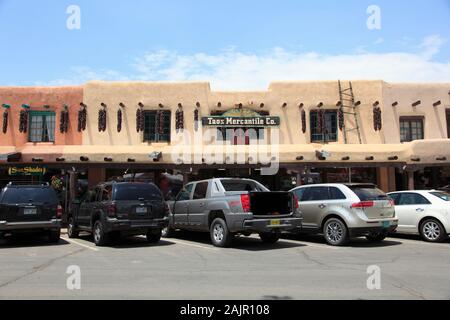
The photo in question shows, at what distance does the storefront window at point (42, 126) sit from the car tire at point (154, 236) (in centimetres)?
1010

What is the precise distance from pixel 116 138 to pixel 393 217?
13.2m

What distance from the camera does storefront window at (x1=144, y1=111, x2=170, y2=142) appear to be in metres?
20.4

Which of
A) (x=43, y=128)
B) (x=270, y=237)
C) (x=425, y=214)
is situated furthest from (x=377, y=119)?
(x=43, y=128)

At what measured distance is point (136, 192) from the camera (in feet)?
40.2

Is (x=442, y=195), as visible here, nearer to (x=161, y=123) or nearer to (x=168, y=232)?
(x=168, y=232)

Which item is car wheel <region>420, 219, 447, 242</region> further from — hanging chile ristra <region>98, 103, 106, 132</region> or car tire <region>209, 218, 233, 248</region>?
hanging chile ristra <region>98, 103, 106, 132</region>

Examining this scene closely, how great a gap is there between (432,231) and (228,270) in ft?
23.5

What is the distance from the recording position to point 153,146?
1992 centimetres

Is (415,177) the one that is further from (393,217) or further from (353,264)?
(353,264)

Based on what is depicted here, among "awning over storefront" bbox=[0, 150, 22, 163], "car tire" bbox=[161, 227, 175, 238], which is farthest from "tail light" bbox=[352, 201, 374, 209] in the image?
"awning over storefront" bbox=[0, 150, 22, 163]

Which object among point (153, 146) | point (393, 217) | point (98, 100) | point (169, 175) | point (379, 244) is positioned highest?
point (98, 100)

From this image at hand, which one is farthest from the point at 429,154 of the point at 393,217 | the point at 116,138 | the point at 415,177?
the point at 116,138
